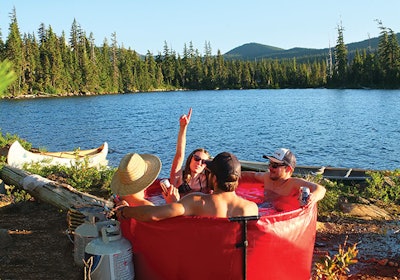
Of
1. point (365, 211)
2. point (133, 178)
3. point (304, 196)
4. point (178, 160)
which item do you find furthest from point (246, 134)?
point (133, 178)

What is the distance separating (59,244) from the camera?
19.6 ft

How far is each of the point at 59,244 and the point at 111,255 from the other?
2305 mm

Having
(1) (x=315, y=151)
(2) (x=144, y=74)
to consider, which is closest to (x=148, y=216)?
(1) (x=315, y=151)

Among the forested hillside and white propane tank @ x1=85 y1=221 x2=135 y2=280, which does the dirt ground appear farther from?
the forested hillside

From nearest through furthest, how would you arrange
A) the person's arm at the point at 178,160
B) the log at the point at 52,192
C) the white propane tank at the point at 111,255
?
the white propane tank at the point at 111,255
the person's arm at the point at 178,160
the log at the point at 52,192

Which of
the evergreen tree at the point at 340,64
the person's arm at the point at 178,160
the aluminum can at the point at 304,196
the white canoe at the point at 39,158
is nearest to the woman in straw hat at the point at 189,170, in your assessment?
the person's arm at the point at 178,160

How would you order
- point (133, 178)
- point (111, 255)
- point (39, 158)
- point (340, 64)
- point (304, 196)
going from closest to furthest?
1. point (111, 255)
2. point (133, 178)
3. point (304, 196)
4. point (39, 158)
5. point (340, 64)

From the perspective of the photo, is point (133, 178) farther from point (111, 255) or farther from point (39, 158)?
point (39, 158)

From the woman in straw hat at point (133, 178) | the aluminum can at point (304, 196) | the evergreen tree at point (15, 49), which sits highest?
the evergreen tree at point (15, 49)

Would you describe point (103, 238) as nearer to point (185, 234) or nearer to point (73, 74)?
point (185, 234)

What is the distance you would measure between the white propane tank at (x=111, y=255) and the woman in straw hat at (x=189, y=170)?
1.65m

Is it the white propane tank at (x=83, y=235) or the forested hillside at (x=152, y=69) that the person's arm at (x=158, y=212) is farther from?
the forested hillside at (x=152, y=69)

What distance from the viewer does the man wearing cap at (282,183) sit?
5.37 meters

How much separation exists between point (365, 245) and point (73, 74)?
8990cm
